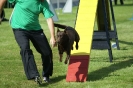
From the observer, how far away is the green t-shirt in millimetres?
8484

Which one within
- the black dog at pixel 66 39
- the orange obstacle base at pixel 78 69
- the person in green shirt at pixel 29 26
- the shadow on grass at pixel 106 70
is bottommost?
the shadow on grass at pixel 106 70

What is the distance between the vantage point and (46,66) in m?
9.14

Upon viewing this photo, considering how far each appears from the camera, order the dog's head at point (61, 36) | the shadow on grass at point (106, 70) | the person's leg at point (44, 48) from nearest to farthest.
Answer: the person's leg at point (44, 48) → the dog's head at point (61, 36) → the shadow on grass at point (106, 70)

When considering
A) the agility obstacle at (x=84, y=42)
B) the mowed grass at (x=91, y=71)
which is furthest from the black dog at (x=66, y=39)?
the mowed grass at (x=91, y=71)

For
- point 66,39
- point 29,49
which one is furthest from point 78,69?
point 29,49

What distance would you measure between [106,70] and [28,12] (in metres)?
2.98

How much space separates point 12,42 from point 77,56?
296 inches

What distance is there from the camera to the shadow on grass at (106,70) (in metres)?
9.75

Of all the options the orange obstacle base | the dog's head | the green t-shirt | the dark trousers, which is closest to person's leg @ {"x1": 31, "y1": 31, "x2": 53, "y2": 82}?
the dark trousers

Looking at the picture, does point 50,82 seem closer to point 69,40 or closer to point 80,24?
point 69,40

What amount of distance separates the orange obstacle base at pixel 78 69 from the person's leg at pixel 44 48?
1.47ft

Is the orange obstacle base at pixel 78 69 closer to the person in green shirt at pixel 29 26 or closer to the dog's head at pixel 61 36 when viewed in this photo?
the dog's head at pixel 61 36

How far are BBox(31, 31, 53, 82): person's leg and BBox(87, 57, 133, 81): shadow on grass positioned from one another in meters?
0.93

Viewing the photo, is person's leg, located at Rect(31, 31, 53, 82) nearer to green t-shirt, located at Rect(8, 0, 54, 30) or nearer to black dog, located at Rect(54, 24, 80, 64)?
green t-shirt, located at Rect(8, 0, 54, 30)
